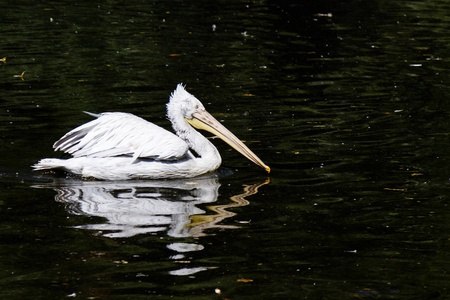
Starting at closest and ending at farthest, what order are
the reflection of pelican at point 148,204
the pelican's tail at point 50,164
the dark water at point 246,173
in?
the dark water at point 246,173 → the reflection of pelican at point 148,204 → the pelican's tail at point 50,164

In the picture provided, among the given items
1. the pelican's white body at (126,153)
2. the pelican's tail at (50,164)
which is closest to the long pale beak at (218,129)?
the pelican's white body at (126,153)

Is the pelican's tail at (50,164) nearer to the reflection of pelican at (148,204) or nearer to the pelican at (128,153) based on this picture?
the pelican at (128,153)

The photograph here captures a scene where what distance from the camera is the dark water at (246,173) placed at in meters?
4.70

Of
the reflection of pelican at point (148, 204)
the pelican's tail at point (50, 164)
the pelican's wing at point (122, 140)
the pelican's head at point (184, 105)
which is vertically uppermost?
the pelican's head at point (184, 105)

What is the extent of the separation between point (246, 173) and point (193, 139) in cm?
65

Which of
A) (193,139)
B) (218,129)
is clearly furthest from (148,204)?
(218,129)

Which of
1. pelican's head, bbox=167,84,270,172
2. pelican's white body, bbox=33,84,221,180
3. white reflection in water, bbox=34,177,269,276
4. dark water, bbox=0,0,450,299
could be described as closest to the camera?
dark water, bbox=0,0,450,299

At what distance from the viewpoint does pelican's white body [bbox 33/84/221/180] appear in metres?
6.92

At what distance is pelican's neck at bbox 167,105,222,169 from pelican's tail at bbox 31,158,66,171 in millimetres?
1186

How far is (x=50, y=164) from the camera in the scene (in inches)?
267

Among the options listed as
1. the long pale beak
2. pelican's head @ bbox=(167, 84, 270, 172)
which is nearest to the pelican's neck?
pelican's head @ bbox=(167, 84, 270, 172)

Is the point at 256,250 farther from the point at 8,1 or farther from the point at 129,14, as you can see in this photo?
the point at 8,1

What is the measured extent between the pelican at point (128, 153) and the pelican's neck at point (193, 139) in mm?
10

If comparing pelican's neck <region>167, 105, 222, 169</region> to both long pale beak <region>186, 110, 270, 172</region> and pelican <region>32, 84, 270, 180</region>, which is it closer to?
pelican <region>32, 84, 270, 180</region>
